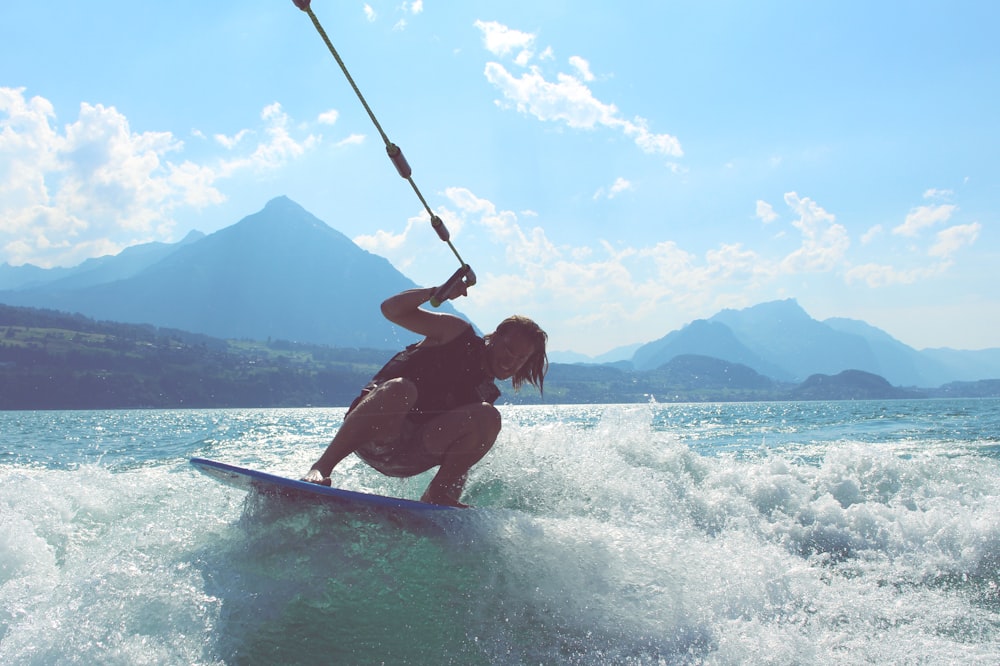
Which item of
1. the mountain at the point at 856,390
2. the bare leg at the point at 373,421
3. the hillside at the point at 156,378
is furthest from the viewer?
the mountain at the point at 856,390

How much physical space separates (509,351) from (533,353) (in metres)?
0.20

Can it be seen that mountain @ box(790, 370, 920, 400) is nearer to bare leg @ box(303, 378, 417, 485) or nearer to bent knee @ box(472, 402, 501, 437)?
bent knee @ box(472, 402, 501, 437)

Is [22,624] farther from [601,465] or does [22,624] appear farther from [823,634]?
[601,465]

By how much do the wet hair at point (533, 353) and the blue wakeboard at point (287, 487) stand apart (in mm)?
1228

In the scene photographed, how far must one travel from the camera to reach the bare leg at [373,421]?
15.1ft

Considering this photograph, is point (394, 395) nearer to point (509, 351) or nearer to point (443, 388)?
point (443, 388)

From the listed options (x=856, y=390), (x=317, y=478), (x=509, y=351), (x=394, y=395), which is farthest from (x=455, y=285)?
(x=856, y=390)

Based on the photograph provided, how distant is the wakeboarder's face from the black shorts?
0.75 meters

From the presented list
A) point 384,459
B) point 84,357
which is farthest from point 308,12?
point 84,357

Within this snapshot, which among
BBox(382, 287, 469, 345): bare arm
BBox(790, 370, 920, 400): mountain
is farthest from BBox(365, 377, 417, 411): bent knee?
BBox(790, 370, 920, 400): mountain

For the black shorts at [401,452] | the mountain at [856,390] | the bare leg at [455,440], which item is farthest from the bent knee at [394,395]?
the mountain at [856,390]

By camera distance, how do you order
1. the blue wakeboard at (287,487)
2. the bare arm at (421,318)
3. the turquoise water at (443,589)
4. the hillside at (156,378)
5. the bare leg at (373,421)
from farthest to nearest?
the hillside at (156,378)
the bare arm at (421,318)
the bare leg at (373,421)
the blue wakeboard at (287,487)
the turquoise water at (443,589)

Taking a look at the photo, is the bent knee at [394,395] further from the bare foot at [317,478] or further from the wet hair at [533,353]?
the wet hair at [533,353]

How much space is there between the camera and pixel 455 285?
497cm
